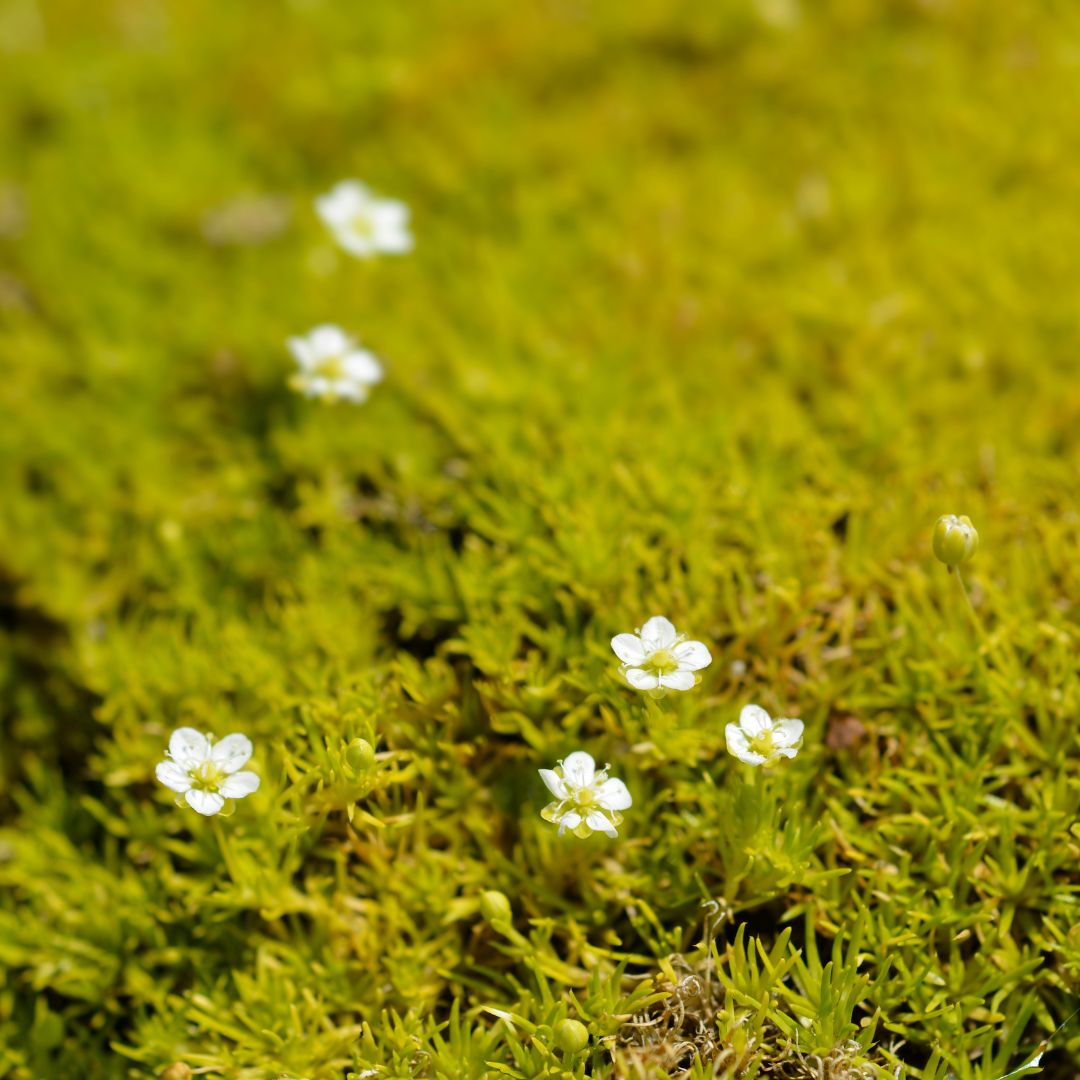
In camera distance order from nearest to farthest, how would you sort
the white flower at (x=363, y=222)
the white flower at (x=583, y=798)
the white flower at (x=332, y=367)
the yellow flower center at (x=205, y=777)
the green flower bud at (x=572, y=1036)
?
the green flower bud at (x=572, y=1036), the white flower at (x=583, y=798), the yellow flower center at (x=205, y=777), the white flower at (x=332, y=367), the white flower at (x=363, y=222)

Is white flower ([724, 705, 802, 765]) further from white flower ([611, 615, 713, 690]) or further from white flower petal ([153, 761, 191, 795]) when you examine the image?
white flower petal ([153, 761, 191, 795])

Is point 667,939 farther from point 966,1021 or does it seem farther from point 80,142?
point 80,142

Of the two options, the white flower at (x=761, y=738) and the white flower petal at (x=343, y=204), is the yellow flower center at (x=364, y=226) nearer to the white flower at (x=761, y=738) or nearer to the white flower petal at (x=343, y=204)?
the white flower petal at (x=343, y=204)

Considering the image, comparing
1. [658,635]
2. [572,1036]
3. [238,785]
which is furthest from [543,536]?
[572,1036]

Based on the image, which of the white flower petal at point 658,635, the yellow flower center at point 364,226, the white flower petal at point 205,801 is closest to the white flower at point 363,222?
the yellow flower center at point 364,226

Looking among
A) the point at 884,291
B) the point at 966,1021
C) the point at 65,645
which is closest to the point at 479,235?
the point at 884,291

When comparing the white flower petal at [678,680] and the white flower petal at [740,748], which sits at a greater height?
the white flower petal at [678,680]

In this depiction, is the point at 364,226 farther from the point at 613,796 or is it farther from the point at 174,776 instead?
the point at 613,796
